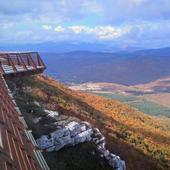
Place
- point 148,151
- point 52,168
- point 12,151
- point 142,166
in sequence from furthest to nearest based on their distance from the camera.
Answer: point 148,151 < point 142,166 < point 52,168 < point 12,151

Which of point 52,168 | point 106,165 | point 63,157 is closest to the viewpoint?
point 52,168

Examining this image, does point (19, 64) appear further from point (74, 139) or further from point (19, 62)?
point (74, 139)

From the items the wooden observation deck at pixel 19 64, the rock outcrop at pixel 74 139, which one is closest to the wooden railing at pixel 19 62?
the wooden observation deck at pixel 19 64

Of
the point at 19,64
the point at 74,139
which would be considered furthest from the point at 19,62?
the point at 74,139

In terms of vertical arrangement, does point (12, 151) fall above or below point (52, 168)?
above

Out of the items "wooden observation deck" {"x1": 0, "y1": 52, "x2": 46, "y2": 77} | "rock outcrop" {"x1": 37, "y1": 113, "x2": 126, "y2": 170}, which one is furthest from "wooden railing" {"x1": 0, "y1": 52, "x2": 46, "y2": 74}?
"rock outcrop" {"x1": 37, "y1": 113, "x2": 126, "y2": 170}

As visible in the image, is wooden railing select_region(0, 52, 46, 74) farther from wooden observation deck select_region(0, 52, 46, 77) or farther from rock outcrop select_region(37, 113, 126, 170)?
rock outcrop select_region(37, 113, 126, 170)

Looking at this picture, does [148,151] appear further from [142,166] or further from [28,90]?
[28,90]

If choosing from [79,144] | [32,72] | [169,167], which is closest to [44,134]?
[79,144]
